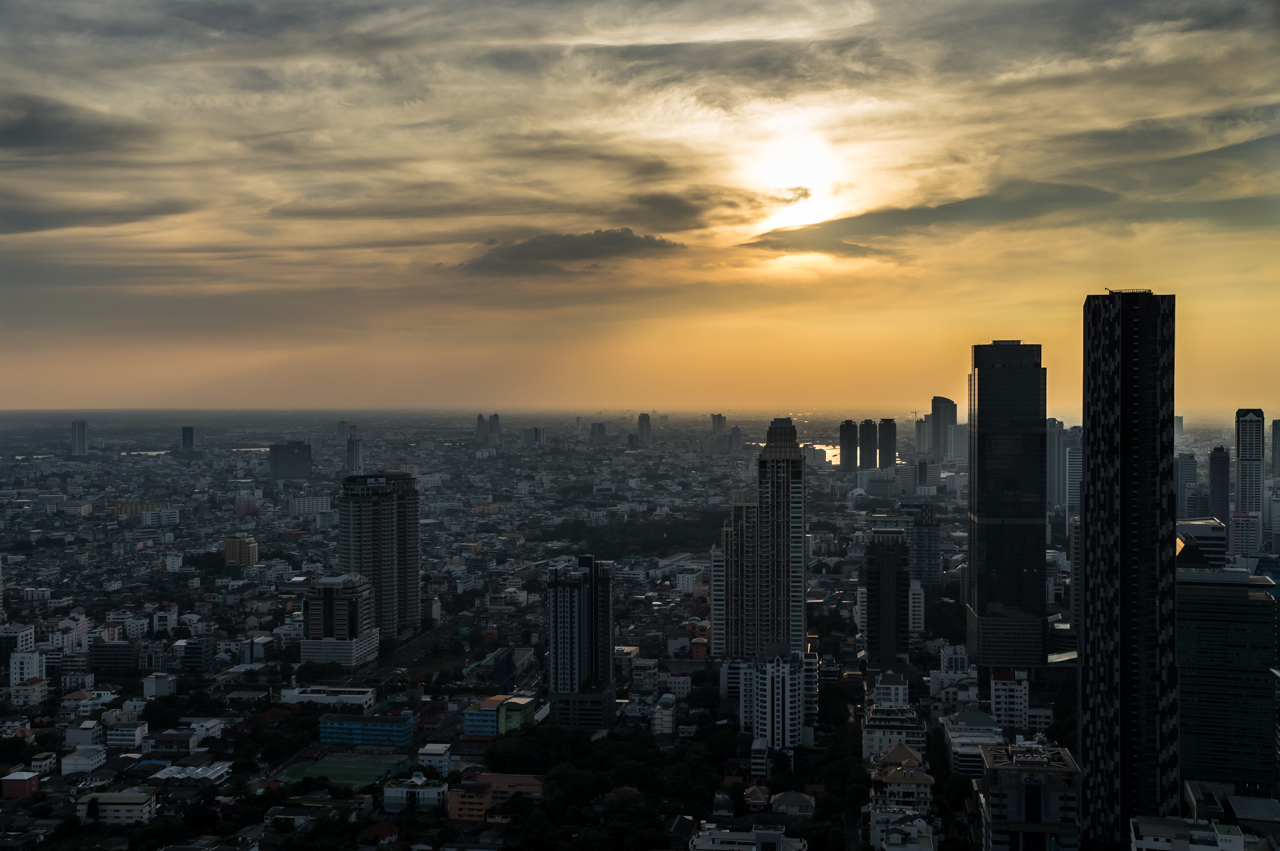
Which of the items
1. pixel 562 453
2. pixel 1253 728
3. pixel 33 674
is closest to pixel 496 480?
pixel 562 453

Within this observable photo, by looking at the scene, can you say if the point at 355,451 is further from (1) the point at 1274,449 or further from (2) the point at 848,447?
(1) the point at 1274,449

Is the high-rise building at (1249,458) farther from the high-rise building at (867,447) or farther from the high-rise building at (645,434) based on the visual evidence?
the high-rise building at (645,434)

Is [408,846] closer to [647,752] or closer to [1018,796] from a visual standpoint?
[647,752]

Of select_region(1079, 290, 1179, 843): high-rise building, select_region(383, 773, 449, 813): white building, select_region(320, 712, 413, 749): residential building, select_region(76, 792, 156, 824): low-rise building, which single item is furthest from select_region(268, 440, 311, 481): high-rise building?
select_region(1079, 290, 1179, 843): high-rise building

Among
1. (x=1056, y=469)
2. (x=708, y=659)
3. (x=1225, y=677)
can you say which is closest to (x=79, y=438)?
(x=708, y=659)

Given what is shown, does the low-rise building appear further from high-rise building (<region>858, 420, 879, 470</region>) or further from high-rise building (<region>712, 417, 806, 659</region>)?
high-rise building (<region>858, 420, 879, 470</region>)
